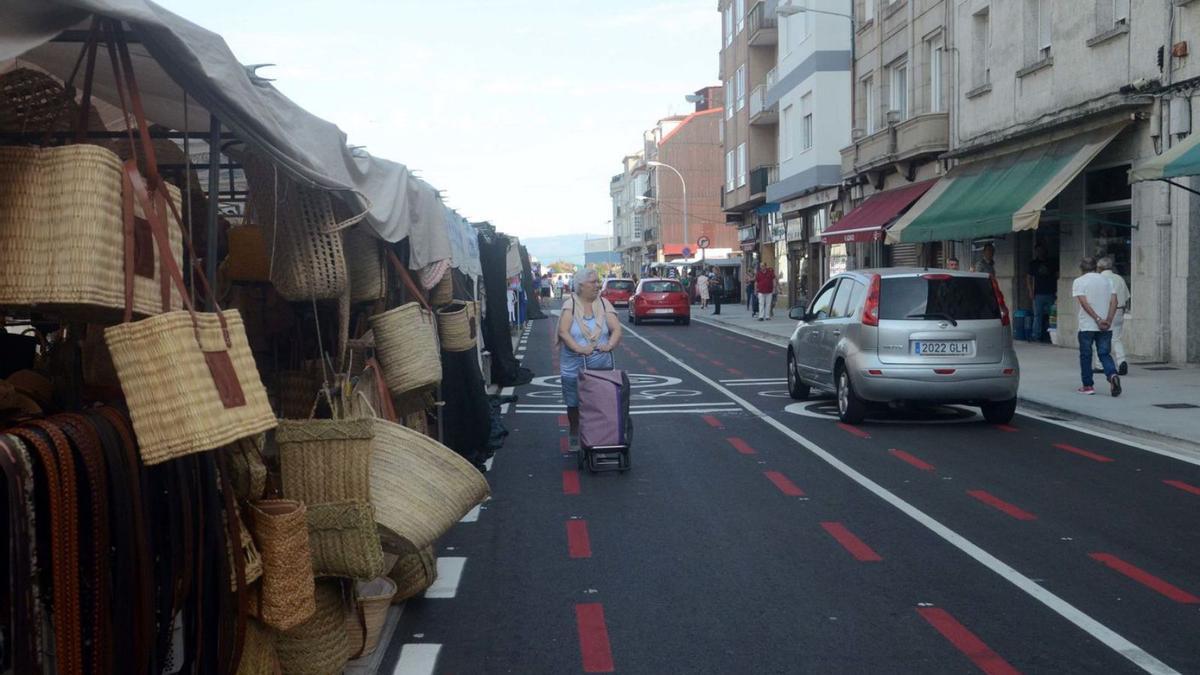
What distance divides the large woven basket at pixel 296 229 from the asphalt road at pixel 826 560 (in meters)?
1.72

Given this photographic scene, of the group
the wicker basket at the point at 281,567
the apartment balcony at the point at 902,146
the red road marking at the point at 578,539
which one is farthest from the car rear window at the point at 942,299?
the apartment balcony at the point at 902,146

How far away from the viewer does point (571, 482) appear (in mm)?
10000

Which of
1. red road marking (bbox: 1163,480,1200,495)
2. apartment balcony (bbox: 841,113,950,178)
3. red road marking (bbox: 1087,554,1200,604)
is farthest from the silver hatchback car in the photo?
apartment balcony (bbox: 841,113,950,178)

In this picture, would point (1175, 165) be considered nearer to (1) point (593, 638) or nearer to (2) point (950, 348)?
(2) point (950, 348)

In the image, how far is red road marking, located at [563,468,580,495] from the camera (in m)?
9.58

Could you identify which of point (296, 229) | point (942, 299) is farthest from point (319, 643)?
point (942, 299)

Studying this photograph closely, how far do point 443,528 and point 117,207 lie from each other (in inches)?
90.2

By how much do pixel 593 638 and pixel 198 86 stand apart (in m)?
2.99

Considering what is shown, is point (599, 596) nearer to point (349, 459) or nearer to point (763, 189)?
point (349, 459)

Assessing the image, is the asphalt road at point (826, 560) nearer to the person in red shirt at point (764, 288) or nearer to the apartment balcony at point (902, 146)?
the apartment balcony at point (902, 146)

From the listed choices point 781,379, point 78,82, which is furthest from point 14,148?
point 781,379

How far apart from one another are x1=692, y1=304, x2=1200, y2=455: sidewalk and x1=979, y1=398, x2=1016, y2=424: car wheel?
756 mm

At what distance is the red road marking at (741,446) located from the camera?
11430 millimetres

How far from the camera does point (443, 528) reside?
5543 millimetres
